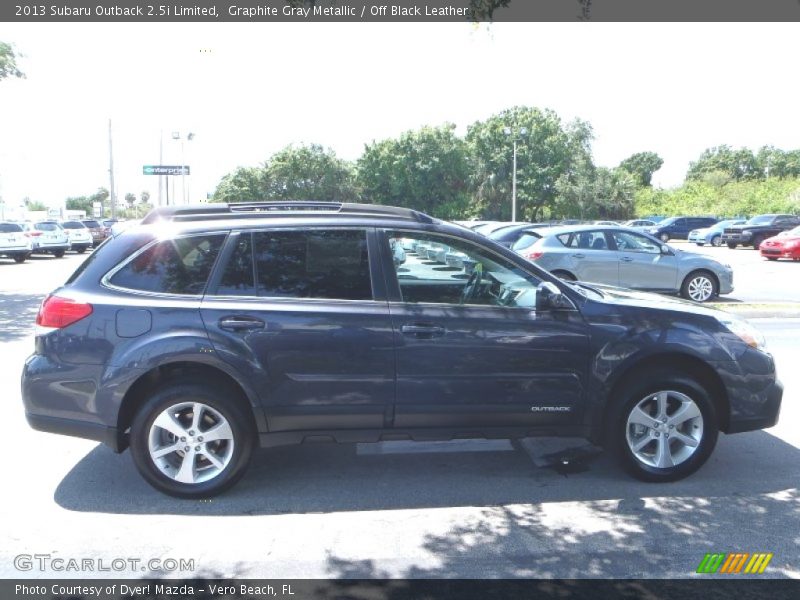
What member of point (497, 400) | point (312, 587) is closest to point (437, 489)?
point (497, 400)

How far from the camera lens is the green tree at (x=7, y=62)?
18.8m

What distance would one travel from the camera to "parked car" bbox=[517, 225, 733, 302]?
14.2 m

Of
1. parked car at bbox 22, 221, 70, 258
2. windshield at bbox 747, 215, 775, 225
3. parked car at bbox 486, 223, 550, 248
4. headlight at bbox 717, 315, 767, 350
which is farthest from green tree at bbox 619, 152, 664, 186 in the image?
headlight at bbox 717, 315, 767, 350

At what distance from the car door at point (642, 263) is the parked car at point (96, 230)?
106ft

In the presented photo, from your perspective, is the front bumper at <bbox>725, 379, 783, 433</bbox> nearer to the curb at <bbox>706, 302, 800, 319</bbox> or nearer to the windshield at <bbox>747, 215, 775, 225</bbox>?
the curb at <bbox>706, 302, 800, 319</bbox>

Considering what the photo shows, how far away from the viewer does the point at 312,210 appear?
17.6 ft

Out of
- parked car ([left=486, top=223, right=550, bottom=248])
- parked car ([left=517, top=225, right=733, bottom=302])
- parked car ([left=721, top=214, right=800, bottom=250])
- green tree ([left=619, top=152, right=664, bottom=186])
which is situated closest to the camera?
parked car ([left=517, top=225, right=733, bottom=302])

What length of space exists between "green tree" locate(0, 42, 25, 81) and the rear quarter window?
1710cm

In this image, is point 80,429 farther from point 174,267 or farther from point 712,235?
point 712,235

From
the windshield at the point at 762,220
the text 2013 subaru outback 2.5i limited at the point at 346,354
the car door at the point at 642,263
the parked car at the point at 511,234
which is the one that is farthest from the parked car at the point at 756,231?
the text 2013 subaru outback 2.5i limited at the point at 346,354

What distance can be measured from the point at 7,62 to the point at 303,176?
46.1 metres

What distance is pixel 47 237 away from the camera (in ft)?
104

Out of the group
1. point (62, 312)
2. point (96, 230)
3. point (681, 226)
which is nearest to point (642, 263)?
point (62, 312)

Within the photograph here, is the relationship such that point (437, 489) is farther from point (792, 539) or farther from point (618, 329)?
point (792, 539)
